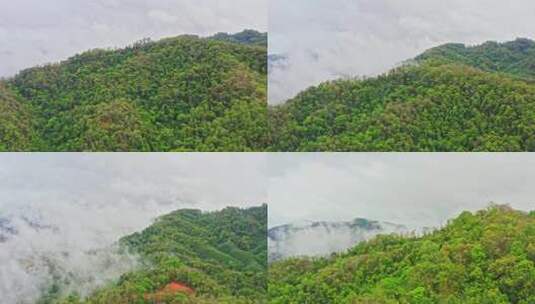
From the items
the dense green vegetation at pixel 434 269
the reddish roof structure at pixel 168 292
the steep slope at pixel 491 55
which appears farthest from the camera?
the steep slope at pixel 491 55

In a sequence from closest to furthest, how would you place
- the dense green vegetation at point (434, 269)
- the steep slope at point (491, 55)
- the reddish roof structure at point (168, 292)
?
the dense green vegetation at point (434, 269) → the reddish roof structure at point (168, 292) → the steep slope at point (491, 55)

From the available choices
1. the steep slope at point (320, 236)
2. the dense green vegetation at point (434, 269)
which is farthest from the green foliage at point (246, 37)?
the dense green vegetation at point (434, 269)

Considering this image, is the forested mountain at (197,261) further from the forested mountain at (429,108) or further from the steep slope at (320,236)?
the forested mountain at (429,108)

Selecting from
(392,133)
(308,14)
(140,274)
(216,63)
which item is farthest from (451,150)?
(140,274)

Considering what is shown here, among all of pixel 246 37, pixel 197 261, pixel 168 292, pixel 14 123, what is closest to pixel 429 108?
pixel 246 37

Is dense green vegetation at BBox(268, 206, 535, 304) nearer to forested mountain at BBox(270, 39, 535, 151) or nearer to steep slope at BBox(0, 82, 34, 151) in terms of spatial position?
forested mountain at BBox(270, 39, 535, 151)

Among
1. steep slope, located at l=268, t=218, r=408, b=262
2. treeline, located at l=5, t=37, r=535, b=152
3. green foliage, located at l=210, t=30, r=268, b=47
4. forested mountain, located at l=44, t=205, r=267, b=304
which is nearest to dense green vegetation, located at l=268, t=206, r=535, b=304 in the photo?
steep slope, located at l=268, t=218, r=408, b=262
